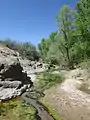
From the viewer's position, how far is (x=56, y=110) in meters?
14.8

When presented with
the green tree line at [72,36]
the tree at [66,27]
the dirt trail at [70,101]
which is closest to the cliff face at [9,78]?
the dirt trail at [70,101]

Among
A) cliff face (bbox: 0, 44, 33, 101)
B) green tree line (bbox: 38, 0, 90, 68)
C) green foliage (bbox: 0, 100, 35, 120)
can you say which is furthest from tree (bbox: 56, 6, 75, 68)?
green foliage (bbox: 0, 100, 35, 120)

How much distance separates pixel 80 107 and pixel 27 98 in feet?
12.2

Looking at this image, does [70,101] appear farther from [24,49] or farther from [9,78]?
[24,49]

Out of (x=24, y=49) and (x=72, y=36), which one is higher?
(x=24, y=49)

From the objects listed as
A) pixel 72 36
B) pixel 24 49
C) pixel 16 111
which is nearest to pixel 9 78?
pixel 16 111

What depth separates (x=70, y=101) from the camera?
55.1 ft

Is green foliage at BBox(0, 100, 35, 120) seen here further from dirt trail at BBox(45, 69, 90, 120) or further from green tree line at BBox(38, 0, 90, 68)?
green tree line at BBox(38, 0, 90, 68)

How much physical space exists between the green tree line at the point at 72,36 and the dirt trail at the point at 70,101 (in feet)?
26.1

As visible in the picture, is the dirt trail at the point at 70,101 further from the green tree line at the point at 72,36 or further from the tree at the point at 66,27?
the tree at the point at 66,27

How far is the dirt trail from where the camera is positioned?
13914 millimetres

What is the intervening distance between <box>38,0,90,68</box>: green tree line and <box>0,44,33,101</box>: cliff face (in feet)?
30.4

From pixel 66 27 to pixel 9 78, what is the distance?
2144cm

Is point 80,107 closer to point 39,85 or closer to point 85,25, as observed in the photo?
point 39,85
